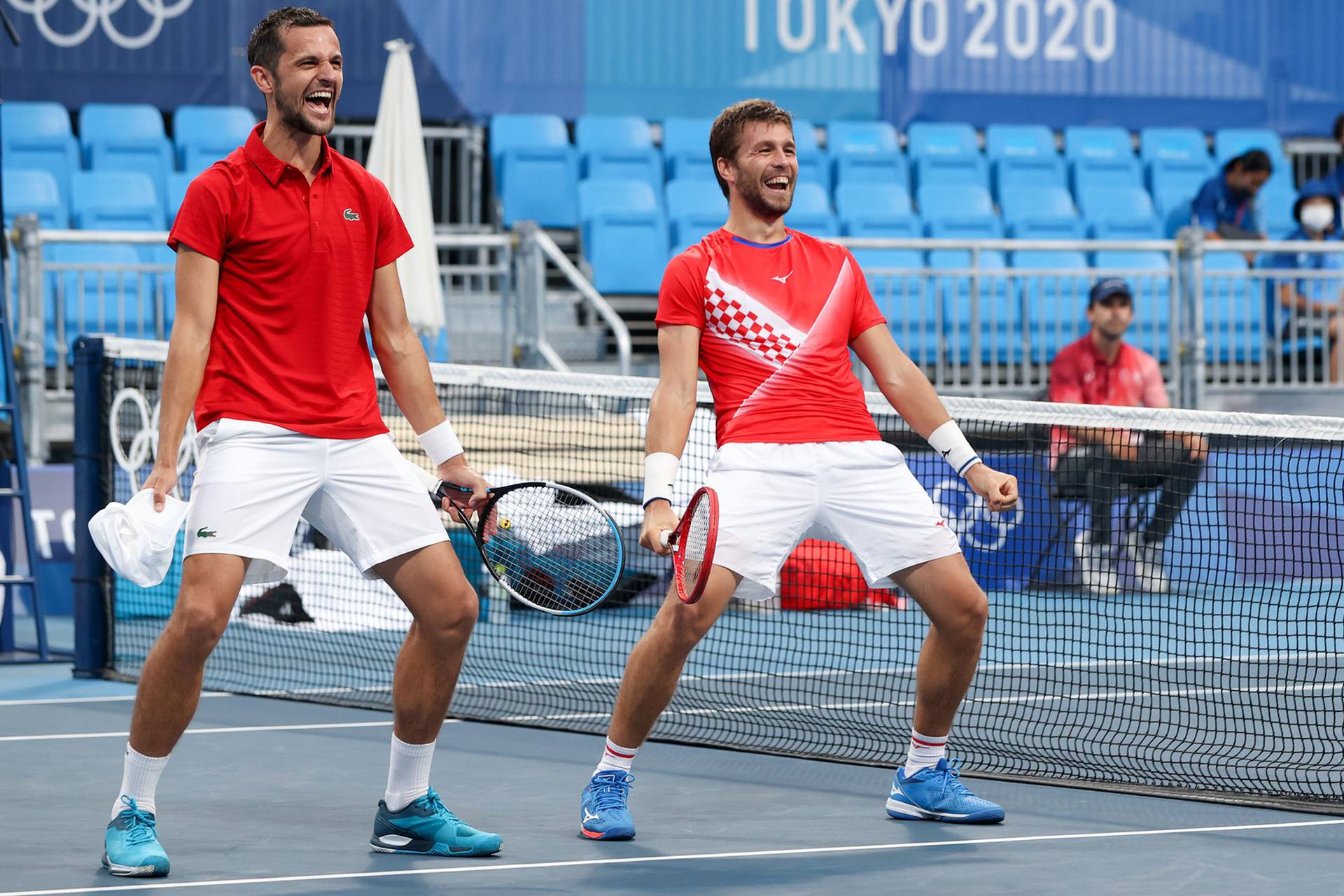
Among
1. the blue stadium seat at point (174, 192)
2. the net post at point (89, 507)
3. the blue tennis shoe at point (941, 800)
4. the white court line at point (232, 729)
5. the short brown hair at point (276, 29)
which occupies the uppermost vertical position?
the blue stadium seat at point (174, 192)

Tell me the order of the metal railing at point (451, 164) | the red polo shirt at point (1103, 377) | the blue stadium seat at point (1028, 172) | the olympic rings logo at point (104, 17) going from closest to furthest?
1. the red polo shirt at point (1103, 377)
2. the olympic rings logo at point (104, 17)
3. the metal railing at point (451, 164)
4. the blue stadium seat at point (1028, 172)

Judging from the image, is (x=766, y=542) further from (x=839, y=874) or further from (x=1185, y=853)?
(x=1185, y=853)

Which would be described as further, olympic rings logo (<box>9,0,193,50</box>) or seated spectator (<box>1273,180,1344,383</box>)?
olympic rings logo (<box>9,0,193,50</box>)

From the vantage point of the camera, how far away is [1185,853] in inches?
194

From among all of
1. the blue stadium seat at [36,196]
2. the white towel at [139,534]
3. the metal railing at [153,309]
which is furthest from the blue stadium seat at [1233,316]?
the white towel at [139,534]

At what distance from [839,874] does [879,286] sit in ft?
27.4

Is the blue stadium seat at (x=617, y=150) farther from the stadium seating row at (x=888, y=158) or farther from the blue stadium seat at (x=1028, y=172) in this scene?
the blue stadium seat at (x=1028, y=172)

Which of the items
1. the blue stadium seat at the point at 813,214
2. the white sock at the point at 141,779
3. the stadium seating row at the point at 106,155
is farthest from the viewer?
the blue stadium seat at the point at 813,214

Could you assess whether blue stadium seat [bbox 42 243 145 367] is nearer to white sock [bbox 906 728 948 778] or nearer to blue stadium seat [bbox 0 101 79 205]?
blue stadium seat [bbox 0 101 79 205]

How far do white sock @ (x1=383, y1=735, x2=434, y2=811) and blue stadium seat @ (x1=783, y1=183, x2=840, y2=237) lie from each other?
9.15 metres

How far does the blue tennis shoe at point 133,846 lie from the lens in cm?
458

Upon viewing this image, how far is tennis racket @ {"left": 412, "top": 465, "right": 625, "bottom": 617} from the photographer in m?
5.05

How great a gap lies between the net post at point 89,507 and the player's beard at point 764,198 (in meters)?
4.02

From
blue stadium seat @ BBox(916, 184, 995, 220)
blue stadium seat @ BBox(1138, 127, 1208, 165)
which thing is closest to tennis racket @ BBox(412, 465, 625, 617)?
blue stadium seat @ BBox(916, 184, 995, 220)
